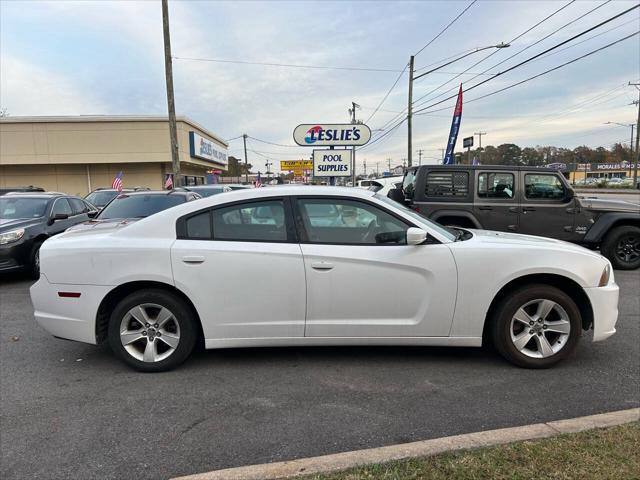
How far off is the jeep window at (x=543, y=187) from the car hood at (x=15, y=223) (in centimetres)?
888

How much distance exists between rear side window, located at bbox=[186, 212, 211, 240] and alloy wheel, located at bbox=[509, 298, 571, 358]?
272 centimetres

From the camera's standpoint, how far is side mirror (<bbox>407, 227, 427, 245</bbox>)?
361cm

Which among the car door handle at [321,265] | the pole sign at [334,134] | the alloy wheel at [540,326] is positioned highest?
the pole sign at [334,134]

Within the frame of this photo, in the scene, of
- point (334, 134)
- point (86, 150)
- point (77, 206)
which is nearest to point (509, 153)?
point (86, 150)

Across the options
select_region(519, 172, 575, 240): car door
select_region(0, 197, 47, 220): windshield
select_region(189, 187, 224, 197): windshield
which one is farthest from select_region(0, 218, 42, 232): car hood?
select_region(519, 172, 575, 240): car door

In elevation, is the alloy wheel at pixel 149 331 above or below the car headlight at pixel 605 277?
below

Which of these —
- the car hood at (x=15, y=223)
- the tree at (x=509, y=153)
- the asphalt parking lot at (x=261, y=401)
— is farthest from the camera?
the tree at (x=509, y=153)

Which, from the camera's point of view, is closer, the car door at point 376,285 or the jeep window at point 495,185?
the car door at point 376,285

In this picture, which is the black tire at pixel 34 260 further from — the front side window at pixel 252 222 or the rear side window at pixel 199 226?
the front side window at pixel 252 222

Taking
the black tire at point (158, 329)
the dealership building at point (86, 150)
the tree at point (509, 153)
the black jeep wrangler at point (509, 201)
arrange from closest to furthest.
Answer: the black tire at point (158, 329)
the black jeep wrangler at point (509, 201)
the dealership building at point (86, 150)
the tree at point (509, 153)

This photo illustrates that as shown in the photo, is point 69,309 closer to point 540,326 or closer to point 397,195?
point 540,326

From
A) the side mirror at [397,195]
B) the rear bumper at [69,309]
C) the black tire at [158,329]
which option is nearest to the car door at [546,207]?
the side mirror at [397,195]

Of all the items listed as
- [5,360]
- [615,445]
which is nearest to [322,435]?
[615,445]

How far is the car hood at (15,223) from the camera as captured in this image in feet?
24.5
